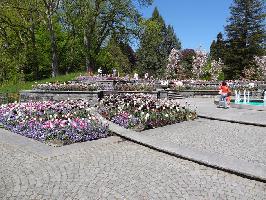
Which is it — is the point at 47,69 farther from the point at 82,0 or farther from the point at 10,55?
the point at 82,0

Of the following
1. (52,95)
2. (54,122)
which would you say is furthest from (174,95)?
(54,122)

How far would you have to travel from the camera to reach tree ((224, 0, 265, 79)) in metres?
59.8

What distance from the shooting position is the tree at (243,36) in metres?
59.8

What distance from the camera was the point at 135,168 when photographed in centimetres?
Answer: 941

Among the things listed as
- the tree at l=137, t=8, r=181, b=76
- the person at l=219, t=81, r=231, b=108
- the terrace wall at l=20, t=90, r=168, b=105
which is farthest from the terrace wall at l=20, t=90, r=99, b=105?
the tree at l=137, t=8, r=181, b=76

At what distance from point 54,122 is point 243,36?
52626 millimetres

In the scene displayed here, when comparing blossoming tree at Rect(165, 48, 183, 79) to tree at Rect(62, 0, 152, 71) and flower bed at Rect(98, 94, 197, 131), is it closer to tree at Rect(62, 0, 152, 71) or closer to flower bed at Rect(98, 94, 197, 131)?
tree at Rect(62, 0, 152, 71)

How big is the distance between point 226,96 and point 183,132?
752 centimetres

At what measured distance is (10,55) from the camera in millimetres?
44312

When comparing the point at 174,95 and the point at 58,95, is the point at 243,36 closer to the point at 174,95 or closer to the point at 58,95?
the point at 174,95

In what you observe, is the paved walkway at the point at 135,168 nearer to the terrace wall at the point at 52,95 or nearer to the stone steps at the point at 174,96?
the terrace wall at the point at 52,95

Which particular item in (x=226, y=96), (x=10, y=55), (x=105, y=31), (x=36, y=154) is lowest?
(x=36, y=154)

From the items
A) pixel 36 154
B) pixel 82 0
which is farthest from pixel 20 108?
pixel 82 0

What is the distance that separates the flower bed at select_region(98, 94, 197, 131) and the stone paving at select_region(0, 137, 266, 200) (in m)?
3.64
